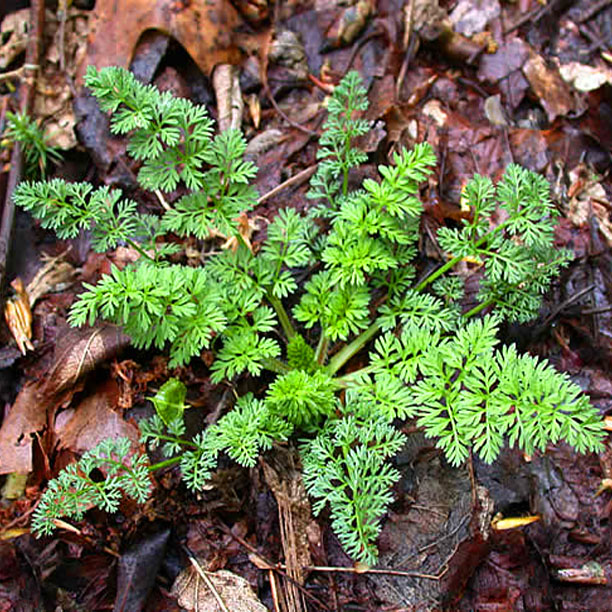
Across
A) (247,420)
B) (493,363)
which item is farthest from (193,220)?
(493,363)

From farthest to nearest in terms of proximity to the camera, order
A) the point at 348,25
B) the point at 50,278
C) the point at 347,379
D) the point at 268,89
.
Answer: the point at 348,25 < the point at 268,89 < the point at 50,278 < the point at 347,379

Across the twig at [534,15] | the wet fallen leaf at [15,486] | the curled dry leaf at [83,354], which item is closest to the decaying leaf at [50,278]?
the curled dry leaf at [83,354]

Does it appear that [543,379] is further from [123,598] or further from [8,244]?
[8,244]

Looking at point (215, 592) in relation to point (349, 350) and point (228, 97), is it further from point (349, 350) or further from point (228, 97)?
point (228, 97)

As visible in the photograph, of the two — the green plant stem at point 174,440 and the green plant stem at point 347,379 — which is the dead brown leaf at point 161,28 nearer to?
the green plant stem at point 347,379

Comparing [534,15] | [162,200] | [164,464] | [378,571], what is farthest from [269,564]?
[534,15]

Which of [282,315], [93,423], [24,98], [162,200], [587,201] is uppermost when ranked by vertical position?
[24,98]
